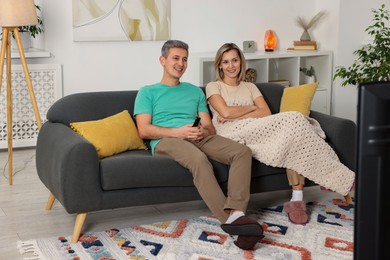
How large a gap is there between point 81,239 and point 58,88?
225 centimetres

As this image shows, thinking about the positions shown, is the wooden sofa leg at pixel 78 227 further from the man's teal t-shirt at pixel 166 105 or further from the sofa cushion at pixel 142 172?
the man's teal t-shirt at pixel 166 105

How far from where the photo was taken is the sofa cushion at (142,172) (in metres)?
3.10

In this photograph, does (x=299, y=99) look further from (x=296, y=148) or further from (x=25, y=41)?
(x=25, y=41)

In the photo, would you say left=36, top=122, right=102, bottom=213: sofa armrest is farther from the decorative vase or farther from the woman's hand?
the decorative vase

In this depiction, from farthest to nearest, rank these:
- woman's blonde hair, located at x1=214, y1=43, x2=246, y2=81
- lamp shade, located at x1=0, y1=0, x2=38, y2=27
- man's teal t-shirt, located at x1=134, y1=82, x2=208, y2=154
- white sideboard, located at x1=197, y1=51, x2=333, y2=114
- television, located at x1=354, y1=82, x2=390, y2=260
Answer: white sideboard, located at x1=197, y1=51, x2=333, y2=114 → lamp shade, located at x1=0, y1=0, x2=38, y2=27 → woman's blonde hair, located at x1=214, y1=43, x2=246, y2=81 → man's teal t-shirt, located at x1=134, y1=82, x2=208, y2=154 → television, located at x1=354, y1=82, x2=390, y2=260

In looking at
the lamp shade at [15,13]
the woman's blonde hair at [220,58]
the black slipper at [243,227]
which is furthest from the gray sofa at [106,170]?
the lamp shade at [15,13]

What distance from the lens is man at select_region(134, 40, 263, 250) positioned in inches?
122

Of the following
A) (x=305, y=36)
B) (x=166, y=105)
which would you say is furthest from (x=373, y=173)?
(x=305, y=36)

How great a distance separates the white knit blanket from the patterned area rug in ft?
0.78

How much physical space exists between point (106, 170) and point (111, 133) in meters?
0.35

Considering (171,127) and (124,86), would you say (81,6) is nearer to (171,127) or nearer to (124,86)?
(124,86)

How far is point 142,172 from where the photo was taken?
10.3 ft

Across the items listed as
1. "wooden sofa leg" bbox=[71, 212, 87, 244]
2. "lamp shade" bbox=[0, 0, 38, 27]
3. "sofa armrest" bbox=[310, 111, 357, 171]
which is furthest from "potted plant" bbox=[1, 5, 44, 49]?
"sofa armrest" bbox=[310, 111, 357, 171]

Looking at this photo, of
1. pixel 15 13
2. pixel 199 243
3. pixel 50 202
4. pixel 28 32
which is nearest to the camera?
pixel 199 243
